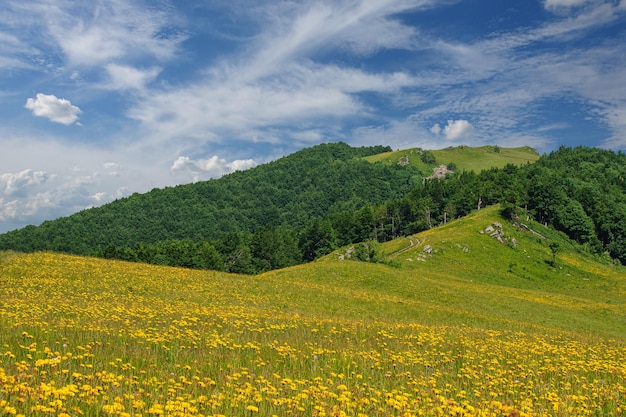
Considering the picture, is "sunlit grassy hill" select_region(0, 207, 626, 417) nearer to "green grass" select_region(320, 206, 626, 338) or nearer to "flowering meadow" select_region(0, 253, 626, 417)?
"flowering meadow" select_region(0, 253, 626, 417)

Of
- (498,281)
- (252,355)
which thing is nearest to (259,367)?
(252,355)

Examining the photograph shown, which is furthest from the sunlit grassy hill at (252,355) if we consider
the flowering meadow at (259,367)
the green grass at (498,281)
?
the green grass at (498,281)

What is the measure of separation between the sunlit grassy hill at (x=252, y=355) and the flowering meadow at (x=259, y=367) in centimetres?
5

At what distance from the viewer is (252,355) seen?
1095 centimetres

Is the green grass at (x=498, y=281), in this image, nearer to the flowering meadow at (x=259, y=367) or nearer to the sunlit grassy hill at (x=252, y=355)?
the sunlit grassy hill at (x=252, y=355)

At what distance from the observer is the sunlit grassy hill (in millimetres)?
6711

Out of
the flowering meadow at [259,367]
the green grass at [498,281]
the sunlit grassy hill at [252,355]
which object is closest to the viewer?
the flowering meadow at [259,367]

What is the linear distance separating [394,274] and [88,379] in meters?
43.3

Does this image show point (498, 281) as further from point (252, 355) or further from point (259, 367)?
point (259, 367)

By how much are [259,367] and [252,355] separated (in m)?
1.02

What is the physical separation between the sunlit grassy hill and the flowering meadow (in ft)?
0.16

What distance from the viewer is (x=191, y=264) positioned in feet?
367

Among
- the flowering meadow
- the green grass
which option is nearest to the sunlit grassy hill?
the flowering meadow

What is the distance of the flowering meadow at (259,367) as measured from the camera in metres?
6.49
